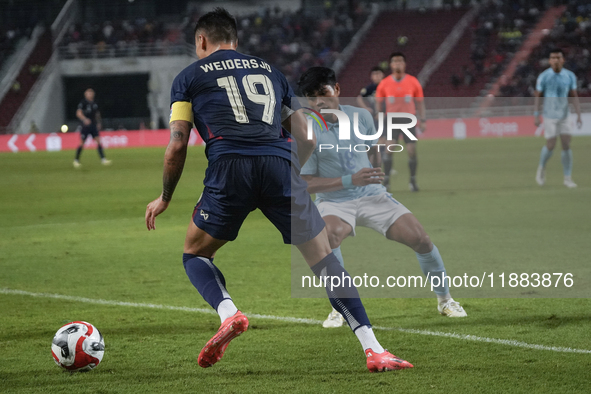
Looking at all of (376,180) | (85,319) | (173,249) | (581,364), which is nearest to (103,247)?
(173,249)

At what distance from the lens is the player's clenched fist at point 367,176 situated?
4766mm

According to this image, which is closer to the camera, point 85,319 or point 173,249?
point 85,319

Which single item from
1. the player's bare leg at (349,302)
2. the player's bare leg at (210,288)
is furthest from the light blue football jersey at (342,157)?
the player's bare leg at (210,288)

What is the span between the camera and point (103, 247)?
344 inches

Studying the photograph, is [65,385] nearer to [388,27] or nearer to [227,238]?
[227,238]

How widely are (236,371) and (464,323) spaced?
171 cm

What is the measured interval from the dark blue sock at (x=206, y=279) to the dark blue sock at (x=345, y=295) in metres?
0.54

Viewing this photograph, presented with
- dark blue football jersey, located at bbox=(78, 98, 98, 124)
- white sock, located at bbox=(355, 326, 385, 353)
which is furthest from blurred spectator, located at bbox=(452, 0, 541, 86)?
white sock, located at bbox=(355, 326, 385, 353)

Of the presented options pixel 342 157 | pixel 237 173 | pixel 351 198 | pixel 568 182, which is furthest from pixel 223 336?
pixel 568 182

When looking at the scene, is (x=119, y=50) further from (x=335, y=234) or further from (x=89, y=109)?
(x=335, y=234)

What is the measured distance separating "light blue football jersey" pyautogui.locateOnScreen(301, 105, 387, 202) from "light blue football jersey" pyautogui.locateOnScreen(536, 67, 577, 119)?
849 centimetres

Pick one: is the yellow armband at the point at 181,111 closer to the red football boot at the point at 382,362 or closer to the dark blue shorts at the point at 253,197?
the dark blue shorts at the point at 253,197

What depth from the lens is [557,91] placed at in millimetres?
12828

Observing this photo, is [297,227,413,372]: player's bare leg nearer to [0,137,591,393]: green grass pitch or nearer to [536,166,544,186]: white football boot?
[0,137,591,393]: green grass pitch
